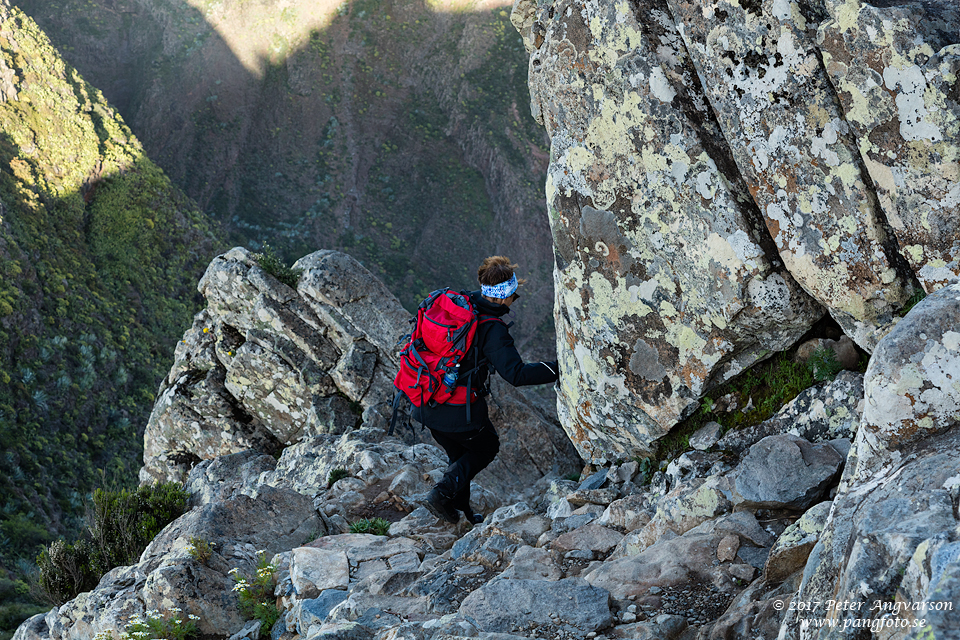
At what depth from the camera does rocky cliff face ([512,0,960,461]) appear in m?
4.33

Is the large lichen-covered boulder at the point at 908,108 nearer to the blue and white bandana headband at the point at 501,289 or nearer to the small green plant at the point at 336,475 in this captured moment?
the blue and white bandana headband at the point at 501,289

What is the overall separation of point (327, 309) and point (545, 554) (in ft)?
26.2

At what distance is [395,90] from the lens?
39281mm

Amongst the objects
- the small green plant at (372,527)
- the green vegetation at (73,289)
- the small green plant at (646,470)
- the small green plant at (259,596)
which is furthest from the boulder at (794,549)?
the green vegetation at (73,289)

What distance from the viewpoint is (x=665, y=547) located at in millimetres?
4371

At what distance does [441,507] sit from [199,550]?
7.49ft

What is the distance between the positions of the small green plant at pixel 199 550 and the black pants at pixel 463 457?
2.21 meters

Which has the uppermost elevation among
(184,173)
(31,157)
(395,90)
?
(31,157)

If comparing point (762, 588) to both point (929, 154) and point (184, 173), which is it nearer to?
point (929, 154)

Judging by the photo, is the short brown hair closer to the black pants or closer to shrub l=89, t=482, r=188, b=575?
the black pants

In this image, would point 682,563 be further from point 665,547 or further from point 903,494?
point 903,494

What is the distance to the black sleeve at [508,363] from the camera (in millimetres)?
5789

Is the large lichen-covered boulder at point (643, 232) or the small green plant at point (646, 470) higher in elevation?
the large lichen-covered boulder at point (643, 232)

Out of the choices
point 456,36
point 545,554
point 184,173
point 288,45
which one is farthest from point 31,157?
point 545,554
